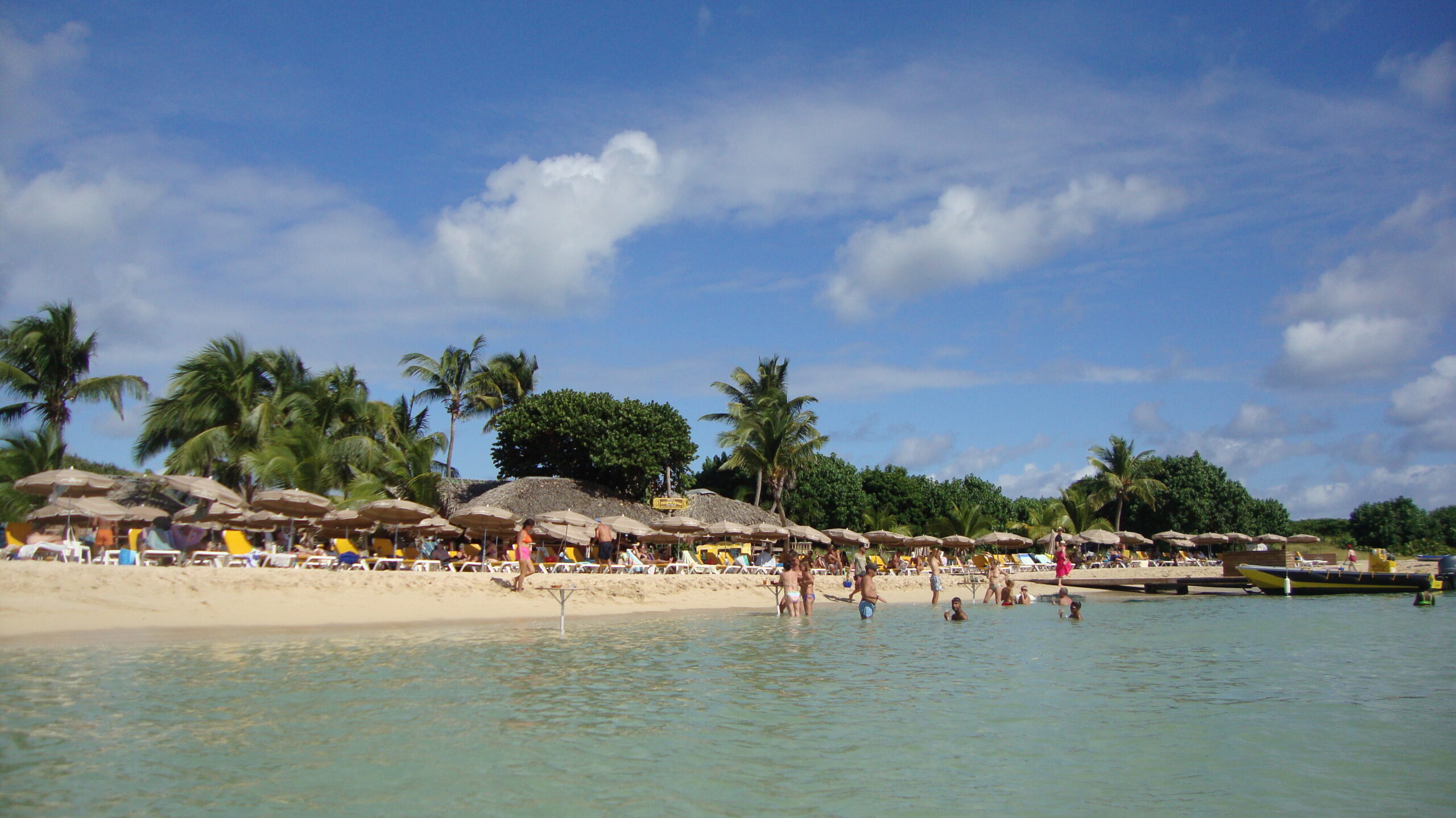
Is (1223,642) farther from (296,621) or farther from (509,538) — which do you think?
(509,538)

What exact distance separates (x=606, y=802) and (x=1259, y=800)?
4.09m

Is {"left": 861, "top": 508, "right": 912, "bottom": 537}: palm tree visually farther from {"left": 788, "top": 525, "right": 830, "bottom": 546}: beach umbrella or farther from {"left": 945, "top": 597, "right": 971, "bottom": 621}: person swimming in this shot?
{"left": 945, "top": 597, "right": 971, "bottom": 621}: person swimming

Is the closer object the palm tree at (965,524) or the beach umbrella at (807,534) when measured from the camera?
the beach umbrella at (807,534)

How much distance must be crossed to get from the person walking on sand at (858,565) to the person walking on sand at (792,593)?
3196 millimetres

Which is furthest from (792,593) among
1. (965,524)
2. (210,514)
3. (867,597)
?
(965,524)

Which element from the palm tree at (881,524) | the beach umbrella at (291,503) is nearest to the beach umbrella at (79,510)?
the beach umbrella at (291,503)

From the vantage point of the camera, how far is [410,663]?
10.3m

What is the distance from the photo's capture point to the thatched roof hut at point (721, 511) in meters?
33.2

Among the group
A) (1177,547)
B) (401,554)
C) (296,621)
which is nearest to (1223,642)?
(296,621)

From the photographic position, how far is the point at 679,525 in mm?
25312

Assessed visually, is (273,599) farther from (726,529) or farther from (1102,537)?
(1102,537)

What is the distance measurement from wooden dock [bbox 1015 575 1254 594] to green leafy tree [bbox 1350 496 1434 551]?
3666 centimetres

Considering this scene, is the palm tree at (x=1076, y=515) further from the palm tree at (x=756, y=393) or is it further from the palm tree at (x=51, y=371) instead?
the palm tree at (x=51, y=371)

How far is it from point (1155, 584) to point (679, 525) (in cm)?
1658
